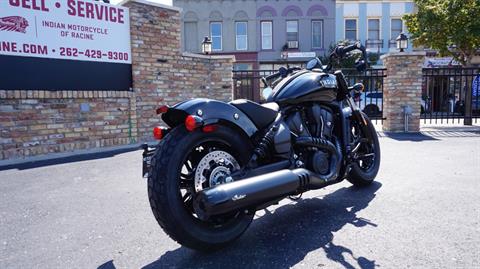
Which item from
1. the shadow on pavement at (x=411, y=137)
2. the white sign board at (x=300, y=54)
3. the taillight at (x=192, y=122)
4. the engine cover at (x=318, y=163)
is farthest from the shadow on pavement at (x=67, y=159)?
the white sign board at (x=300, y=54)

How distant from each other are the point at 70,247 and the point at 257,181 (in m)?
1.50

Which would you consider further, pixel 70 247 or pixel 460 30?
pixel 460 30

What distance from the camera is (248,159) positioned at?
2.79 meters

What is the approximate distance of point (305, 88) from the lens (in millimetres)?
3312

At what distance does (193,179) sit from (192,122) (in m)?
0.40

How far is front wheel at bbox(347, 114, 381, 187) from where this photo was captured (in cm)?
406

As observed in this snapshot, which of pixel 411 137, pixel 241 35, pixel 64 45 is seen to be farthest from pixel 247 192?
pixel 241 35

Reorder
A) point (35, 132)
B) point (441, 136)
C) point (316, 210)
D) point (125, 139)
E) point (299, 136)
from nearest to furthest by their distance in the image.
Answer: point (299, 136) → point (316, 210) → point (35, 132) → point (125, 139) → point (441, 136)

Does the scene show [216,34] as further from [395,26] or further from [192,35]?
[395,26]

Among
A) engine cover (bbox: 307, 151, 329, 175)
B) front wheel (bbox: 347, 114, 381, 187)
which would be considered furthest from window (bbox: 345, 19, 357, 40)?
engine cover (bbox: 307, 151, 329, 175)

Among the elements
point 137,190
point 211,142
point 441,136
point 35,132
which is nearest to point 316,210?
point 211,142

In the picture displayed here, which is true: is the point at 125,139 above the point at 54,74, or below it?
below

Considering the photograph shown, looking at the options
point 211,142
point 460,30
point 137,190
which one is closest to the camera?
point 211,142

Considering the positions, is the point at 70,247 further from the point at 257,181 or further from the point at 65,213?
the point at 257,181
